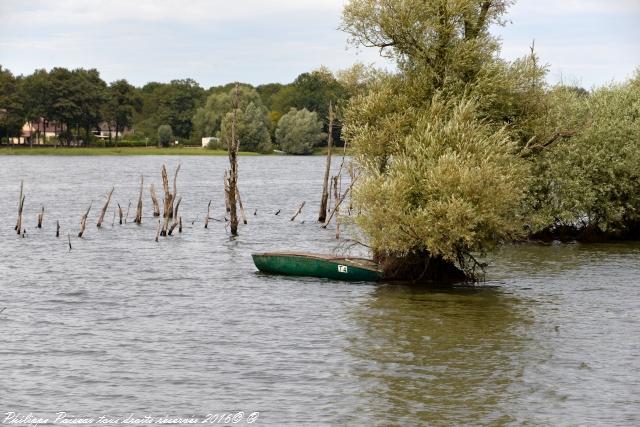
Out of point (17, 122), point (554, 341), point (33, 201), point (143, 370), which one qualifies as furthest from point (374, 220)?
point (17, 122)

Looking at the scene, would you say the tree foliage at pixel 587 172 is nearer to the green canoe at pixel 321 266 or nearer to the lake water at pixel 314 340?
the lake water at pixel 314 340

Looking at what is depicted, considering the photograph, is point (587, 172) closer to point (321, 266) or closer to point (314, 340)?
point (321, 266)

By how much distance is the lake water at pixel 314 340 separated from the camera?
24.6m

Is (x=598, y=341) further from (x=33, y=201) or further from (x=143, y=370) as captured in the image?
(x=33, y=201)

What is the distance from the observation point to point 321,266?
1751 inches

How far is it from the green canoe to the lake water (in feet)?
2.23

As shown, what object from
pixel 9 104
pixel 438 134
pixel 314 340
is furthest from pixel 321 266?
pixel 9 104

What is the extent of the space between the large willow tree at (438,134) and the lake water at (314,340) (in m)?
2.57

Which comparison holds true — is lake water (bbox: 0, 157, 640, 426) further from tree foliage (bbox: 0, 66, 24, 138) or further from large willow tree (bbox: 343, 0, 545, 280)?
tree foliage (bbox: 0, 66, 24, 138)

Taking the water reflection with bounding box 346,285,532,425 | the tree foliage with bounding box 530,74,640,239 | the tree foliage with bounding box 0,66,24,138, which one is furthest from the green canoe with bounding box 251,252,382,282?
the tree foliage with bounding box 0,66,24,138

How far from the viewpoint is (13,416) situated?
23.6m

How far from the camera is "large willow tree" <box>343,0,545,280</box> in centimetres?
4006

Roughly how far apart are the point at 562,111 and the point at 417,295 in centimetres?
2206

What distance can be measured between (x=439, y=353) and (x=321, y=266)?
49.2 feet
